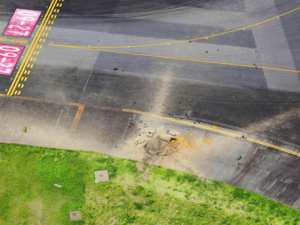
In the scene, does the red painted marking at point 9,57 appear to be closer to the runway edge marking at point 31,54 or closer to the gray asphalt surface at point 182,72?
the runway edge marking at point 31,54

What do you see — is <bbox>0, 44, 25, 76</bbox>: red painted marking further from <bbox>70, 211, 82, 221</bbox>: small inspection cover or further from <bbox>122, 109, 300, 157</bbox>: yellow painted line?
<bbox>70, 211, 82, 221</bbox>: small inspection cover

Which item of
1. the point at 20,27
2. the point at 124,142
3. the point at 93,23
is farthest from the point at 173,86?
the point at 20,27

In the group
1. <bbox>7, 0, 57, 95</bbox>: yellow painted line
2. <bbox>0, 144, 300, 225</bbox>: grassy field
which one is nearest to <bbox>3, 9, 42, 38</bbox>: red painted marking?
<bbox>7, 0, 57, 95</bbox>: yellow painted line

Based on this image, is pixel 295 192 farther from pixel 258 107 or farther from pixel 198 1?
pixel 198 1

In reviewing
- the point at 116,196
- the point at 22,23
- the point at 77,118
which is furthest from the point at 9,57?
the point at 116,196

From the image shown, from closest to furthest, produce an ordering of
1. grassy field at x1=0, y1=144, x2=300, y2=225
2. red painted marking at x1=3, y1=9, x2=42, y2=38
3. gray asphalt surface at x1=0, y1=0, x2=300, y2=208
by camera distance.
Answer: grassy field at x1=0, y1=144, x2=300, y2=225 < gray asphalt surface at x1=0, y1=0, x2=300, y2=208 < red painted marking at x1=3, y1=9, x2=42, y2=38

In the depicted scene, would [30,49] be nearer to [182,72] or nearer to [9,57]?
[9,57]
